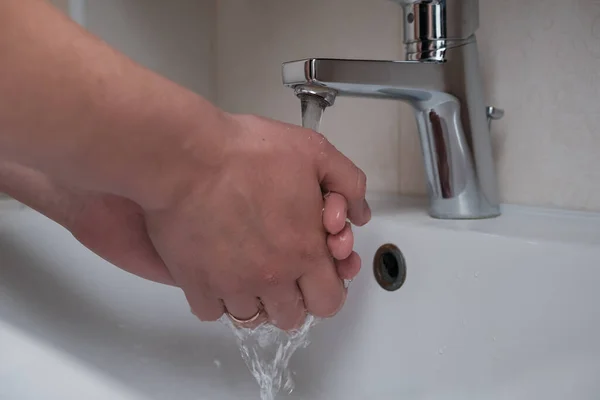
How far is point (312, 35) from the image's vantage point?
0.76 m

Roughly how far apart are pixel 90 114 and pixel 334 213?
155 mm

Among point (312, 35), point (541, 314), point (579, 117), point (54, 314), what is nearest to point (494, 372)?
point (541, 314)

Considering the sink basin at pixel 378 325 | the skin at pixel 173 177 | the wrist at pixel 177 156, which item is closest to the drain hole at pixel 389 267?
the sink basin at pixel 378 325

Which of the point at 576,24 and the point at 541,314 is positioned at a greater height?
the point at 576,24

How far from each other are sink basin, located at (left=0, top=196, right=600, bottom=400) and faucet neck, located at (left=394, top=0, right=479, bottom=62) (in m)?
0.14

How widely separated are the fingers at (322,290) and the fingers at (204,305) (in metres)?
0.05

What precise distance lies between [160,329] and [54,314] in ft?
0.31

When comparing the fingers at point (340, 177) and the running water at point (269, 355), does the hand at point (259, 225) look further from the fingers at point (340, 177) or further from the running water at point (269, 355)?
the running water at point (269, 355)

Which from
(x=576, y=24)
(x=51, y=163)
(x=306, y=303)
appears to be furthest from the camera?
(x=576, y=24)

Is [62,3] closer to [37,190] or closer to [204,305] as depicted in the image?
[37,190]

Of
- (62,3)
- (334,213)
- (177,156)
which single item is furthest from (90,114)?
(62,3)

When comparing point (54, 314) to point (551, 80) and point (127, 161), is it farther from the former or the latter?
point (551, 80)

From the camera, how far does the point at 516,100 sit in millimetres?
559

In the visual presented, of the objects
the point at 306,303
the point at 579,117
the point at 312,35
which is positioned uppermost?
the point at 312,35
